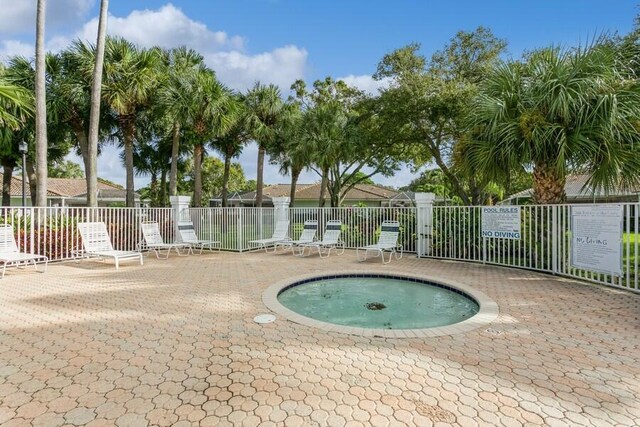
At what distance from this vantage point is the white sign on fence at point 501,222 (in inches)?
349

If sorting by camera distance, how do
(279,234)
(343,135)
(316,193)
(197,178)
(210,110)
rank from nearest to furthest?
(279,234), (210,110), (197,178), (343,135), (316,193)

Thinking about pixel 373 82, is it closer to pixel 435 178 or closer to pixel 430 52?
pixel 430 52

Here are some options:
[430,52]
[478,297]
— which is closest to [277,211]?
[478,297]

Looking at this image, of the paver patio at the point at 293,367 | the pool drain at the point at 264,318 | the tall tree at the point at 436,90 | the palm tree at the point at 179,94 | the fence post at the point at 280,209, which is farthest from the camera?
the tall tree at the point at 436,90

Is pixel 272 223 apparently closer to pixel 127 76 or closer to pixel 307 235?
pixel 307 235

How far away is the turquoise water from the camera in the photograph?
570 cm

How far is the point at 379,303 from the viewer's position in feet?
21.9

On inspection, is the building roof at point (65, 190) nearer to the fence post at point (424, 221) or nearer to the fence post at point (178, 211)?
the fence post at point (178, 211)

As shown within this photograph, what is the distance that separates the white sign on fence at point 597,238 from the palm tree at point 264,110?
53.7 ft

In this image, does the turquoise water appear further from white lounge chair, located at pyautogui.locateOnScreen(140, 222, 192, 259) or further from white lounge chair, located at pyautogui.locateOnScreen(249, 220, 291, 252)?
white lounge chair, located at pyautogui.locateOnScreen(140, 222, 192, 259)

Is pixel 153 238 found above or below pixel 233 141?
below

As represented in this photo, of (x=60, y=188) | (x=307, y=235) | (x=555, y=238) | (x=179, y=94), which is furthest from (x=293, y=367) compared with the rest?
(x=60, y=188)

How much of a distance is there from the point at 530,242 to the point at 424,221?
3281mm

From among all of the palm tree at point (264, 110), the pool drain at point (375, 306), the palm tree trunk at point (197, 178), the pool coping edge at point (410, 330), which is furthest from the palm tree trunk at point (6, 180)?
the pool drain at point (375, 306)
